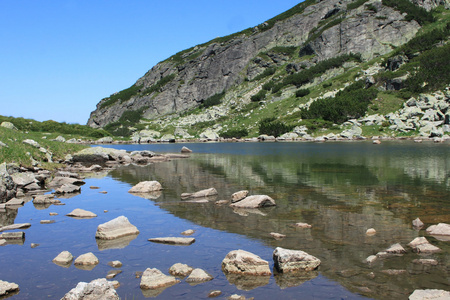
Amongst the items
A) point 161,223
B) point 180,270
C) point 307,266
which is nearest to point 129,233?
point 161,223

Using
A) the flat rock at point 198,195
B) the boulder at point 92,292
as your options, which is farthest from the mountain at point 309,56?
the boulder at point 92,292

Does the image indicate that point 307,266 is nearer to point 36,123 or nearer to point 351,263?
point 351,263

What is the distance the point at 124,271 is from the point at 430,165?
100 ft

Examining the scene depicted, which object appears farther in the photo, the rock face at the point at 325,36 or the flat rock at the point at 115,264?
the rock face at the point at 325,36

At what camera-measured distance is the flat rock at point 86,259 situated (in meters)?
9.39

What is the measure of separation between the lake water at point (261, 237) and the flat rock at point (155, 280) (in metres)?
0.21

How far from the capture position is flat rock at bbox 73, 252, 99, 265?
9.39 meters

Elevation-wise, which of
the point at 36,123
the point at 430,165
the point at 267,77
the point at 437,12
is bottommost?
the point at 430,165

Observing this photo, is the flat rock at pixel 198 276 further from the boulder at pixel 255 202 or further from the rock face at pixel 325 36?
the rock face at pixel 325 36

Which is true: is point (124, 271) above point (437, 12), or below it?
below

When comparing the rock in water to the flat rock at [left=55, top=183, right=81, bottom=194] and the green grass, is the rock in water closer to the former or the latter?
the flat rock at [left=55, top=183, right=81, bottom=194]

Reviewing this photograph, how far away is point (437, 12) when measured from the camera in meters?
139

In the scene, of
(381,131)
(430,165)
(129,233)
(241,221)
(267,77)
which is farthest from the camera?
(267,77)

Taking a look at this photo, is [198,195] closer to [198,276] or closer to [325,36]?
[198,276]
